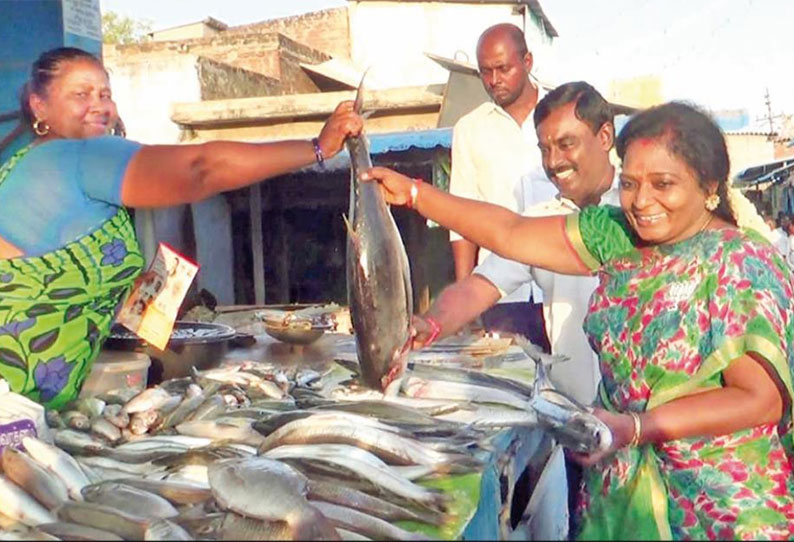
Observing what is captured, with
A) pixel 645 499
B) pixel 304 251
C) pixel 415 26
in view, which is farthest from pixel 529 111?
pixel 415 26

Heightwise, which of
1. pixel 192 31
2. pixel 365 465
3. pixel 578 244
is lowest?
pixel 365 465

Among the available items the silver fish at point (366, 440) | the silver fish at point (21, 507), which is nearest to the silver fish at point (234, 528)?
the silver fish at point (21, 507)

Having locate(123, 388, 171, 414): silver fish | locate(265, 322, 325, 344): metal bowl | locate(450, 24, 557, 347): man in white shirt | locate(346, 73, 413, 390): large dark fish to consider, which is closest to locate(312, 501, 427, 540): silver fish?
locate(346, 73, 413, 390): large dark fish

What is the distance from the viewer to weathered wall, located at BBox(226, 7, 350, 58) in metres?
22.2

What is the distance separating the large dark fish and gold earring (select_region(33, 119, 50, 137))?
1.17m

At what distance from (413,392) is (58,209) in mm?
1398

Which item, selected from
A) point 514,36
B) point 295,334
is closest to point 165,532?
point 295,334

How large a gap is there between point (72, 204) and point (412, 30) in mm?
19109

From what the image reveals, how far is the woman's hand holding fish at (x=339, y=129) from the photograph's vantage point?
3.08 meters

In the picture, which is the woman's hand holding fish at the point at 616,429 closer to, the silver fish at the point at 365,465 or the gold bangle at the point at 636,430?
the gold bangle at the point at 636,430

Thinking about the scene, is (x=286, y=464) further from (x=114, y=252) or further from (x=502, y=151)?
(x=502, y=151)

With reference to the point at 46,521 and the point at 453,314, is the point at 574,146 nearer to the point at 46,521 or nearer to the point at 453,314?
the point at 453,314

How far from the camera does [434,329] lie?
10.9 ft

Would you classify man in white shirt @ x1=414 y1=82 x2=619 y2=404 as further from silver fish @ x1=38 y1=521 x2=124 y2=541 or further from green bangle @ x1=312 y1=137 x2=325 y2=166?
silver fish @ x1=38 y1=521 x2=124 y2=541
